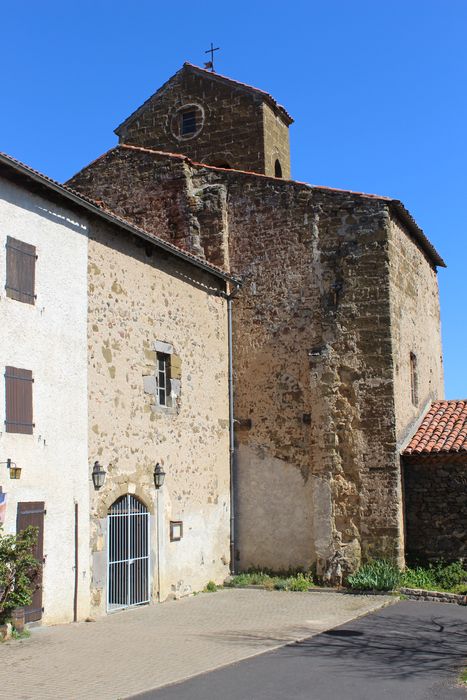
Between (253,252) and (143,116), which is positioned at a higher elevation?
(143,116)

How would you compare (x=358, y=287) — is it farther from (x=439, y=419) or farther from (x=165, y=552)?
(x=165, y=552)

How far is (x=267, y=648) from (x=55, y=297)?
5.87 metres

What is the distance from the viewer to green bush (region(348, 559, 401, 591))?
1445cm

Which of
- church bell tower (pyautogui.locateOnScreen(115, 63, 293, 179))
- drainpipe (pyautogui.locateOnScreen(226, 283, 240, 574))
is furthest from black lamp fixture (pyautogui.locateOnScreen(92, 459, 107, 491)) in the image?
church bell tower (pyautogui.locateOnScreen(115, 63, 293, 179))

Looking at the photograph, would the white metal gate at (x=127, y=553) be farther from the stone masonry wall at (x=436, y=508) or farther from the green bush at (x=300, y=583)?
the stone masonry wall at (x=436, y=508)

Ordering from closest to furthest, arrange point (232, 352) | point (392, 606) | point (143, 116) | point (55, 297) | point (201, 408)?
point (55, 297)
point (392, 606)
point (201, 408)
point (232, 352)
point (143, 116)

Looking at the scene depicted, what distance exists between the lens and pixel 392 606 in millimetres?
13391

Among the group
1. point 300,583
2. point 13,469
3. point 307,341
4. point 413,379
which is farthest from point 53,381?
point 413,379

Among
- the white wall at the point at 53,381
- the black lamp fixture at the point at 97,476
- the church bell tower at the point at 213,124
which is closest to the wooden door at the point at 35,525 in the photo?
the white wall at the point at 53,381

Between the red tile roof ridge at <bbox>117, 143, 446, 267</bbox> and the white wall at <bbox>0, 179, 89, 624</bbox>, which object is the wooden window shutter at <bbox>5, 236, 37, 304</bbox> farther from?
the red tile roof ridge at <bbox>117, 143, 446, 267</bbox>

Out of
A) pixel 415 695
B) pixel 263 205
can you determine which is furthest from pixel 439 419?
pixel 415 695

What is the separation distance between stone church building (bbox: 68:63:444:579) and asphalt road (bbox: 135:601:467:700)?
378 cm

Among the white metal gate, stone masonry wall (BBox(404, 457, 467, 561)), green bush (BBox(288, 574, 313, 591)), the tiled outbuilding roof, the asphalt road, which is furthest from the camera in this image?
the tiled outbuilding roof

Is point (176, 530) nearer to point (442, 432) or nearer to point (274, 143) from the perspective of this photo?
point (442, 432)
